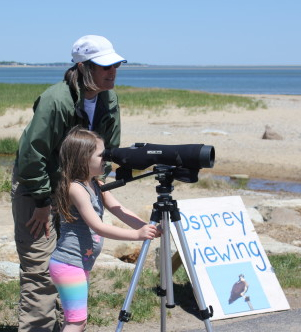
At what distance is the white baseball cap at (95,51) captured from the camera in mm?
3695

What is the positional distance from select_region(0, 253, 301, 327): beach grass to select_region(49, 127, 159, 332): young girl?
1046mm

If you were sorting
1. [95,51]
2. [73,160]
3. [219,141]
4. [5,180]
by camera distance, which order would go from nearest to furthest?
[73,160] < [95,51] < [5,180] < [219,141]

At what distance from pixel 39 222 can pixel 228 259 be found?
1.68m

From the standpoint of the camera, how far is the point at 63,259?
3455 millimetres

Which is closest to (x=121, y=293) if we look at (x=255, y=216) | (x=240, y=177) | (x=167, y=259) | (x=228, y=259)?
(x=228, y=259)

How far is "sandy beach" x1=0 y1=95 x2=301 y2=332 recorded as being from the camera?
11.1 metres

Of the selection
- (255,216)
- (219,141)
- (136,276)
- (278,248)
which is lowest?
(219,141)

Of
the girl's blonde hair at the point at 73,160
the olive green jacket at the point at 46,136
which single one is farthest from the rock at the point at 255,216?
the girl's blonde hair at the point at 73,160

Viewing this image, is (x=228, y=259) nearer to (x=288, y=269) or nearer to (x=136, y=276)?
(x=288, y=269)

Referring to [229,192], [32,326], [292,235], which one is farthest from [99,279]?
[229,192]

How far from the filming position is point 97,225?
337 centimetres

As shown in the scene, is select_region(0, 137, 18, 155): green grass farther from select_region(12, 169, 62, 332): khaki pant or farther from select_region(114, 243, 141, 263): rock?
select_region(12, 169, 62, 332): khaki pant

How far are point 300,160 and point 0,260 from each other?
36.3 ft

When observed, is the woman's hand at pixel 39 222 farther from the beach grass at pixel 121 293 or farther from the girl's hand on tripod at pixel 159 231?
the beach grass at pixel 121 293
